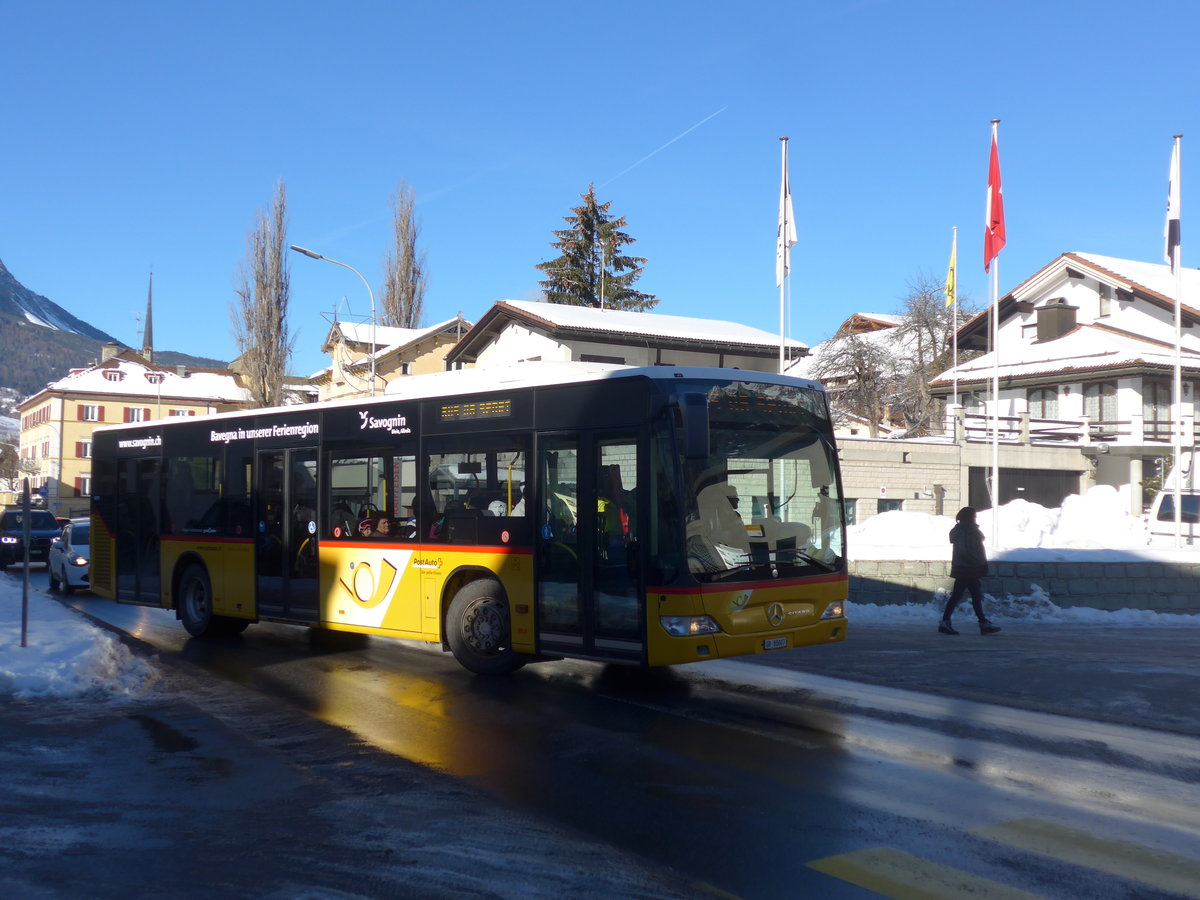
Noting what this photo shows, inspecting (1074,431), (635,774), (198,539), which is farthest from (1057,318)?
(635,774)

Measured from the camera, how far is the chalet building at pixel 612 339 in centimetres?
4396

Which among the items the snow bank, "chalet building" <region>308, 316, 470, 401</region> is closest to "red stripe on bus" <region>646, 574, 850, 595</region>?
the snow bank

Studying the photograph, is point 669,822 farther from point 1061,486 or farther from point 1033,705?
point 1061,486

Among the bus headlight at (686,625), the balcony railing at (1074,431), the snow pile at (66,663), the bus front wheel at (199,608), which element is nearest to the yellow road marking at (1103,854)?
the bus headlight at (686,625)

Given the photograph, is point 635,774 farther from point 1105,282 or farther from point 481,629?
point 1105,282

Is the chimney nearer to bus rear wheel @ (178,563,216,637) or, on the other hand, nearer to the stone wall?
the stone wall

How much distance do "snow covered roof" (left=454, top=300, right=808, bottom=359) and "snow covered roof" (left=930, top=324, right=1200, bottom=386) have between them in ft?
29.3

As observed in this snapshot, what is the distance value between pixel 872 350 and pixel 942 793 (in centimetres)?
5157

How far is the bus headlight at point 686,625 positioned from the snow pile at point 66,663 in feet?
16.9

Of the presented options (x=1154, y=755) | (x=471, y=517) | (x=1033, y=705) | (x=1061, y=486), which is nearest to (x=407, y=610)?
(x=471, y=517)

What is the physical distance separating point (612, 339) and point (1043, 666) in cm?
3326

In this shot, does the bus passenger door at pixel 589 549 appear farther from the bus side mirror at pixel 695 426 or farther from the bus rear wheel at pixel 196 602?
the bus rear wheel at pixel 196 602

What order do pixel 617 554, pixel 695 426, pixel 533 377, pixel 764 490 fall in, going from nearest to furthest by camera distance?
pixel 695 426, pixel 617 554, pixel 764 490, pixel 533 377

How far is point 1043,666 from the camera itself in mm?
11969
